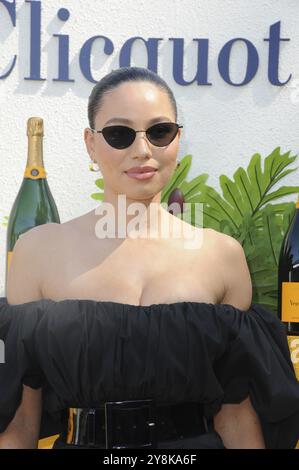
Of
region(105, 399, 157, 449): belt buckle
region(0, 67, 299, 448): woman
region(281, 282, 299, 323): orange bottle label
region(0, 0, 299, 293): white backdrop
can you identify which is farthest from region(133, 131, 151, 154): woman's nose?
region(0, 0, 299, 293): white backdrop

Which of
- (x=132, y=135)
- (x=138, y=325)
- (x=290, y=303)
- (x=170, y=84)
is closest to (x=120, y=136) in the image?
(x=132, y=135)

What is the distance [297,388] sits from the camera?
108 centimetres

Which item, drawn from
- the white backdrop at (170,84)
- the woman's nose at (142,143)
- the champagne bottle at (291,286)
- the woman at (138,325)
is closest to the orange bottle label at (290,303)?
the champagne bottle at (291,286)

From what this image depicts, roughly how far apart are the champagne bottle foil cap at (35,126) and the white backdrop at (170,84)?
0.18m

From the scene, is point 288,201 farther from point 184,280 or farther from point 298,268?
point 184,280

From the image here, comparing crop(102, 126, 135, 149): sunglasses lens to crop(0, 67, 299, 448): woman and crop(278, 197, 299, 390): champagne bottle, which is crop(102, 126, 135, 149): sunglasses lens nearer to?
crop(0, 67, 299, 448): woman

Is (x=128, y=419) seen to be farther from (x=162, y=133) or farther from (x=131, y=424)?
(x=162, y=133)

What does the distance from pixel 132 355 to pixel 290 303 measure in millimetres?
441

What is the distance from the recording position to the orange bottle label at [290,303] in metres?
1.32

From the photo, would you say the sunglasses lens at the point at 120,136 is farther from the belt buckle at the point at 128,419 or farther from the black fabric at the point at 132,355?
the belt buckle at the point at 128,419

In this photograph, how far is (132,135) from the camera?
104 cm

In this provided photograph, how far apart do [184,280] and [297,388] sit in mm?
230

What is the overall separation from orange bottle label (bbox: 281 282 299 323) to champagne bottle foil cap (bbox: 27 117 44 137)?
1.82 feet

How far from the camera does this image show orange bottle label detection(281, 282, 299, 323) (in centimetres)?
132
